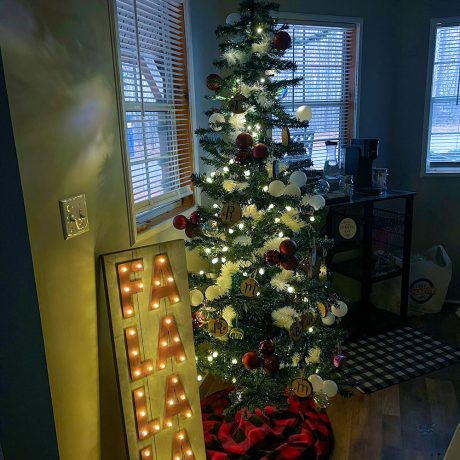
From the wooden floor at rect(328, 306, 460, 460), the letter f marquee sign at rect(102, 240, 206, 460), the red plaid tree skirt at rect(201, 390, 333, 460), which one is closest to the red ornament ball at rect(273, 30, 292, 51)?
the letter f marquee sign at rect(102, 240, 206, 460)

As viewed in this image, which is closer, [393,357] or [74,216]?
[74,216]

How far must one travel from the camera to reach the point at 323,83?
3074 millimetres

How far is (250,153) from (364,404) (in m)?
1.49

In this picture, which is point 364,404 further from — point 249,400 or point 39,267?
point 39,267

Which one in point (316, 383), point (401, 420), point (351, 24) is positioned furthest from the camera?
point (351, 24)

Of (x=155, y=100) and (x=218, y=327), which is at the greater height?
(x=155, y=100)

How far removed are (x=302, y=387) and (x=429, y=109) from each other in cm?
245

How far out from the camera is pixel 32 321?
1164 millimetres

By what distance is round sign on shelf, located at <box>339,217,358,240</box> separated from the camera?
2760 mm

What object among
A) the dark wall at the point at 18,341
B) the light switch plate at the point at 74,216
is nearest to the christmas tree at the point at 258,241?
the light switch plate at the point at 74,216

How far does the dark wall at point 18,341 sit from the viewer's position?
1.08 metres

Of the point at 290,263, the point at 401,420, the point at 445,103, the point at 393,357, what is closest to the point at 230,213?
the point at 290,263

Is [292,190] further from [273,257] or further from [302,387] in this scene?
[302,387]

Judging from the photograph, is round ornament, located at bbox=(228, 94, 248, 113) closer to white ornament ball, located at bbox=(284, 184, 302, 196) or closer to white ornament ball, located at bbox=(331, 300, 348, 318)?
white ornament ball, located at bbox=(284, 184, 302, 196)
